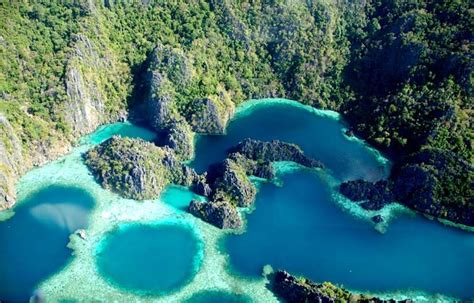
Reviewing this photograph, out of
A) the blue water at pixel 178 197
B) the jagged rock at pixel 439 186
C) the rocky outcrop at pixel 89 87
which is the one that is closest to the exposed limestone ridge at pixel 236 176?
the blue water at pixel 178 197

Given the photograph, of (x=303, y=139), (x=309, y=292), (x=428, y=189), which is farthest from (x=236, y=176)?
(x=428, y=189)

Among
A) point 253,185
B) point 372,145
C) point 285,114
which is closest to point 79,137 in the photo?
point 253,185

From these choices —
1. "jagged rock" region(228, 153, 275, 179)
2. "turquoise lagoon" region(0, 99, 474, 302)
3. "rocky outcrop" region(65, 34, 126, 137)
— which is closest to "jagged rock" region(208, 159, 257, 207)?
"turquoise lagoon" region(0, 99, 474, 302)

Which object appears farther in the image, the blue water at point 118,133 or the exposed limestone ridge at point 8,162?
the blue water at point 118,133

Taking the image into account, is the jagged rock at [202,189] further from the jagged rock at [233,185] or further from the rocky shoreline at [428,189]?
the rocky shoreline at [428,189]

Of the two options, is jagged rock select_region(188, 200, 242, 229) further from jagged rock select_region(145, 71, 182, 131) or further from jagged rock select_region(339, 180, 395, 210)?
jagged rock select_region(145, 71, 182, 131)

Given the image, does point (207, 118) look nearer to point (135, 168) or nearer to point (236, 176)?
point (236, 176)
